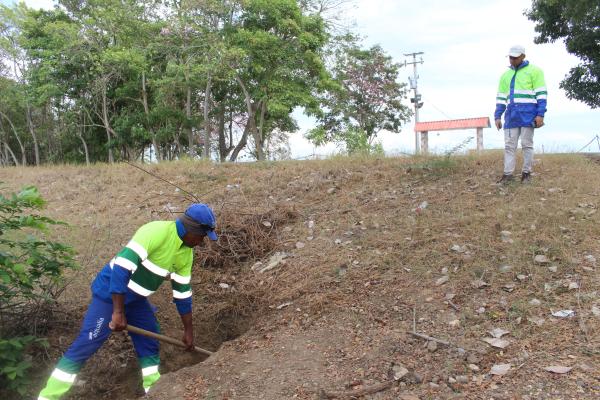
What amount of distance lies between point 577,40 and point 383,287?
1066 cm

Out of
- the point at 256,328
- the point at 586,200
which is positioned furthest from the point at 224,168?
the point at 586,200

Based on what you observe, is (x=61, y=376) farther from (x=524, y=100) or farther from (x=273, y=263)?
(x=524, y=100)

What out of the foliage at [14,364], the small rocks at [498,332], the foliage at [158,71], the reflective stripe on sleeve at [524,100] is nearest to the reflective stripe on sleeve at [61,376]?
the foliage at [14,364]

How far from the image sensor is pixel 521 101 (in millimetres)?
5371

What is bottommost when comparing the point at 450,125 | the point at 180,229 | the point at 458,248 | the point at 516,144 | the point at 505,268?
the point at 505,268

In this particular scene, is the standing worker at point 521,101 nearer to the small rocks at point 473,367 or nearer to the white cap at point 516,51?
the white cap at point 516,51

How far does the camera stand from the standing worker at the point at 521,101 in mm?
5305

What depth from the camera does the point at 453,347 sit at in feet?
11.0

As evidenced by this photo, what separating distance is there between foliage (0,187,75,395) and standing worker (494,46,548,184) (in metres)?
4.82

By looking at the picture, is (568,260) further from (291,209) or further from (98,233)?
(98,233)

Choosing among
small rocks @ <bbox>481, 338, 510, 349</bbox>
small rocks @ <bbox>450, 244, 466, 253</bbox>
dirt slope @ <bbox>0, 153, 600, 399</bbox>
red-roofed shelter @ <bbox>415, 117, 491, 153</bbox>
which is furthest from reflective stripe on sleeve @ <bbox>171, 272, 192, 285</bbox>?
red-roofed shelter @ <bbox>415, 117, 491, 153</bbox>

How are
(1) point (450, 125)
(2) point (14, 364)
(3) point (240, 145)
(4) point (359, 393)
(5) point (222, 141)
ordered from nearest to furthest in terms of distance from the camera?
1. (4) point (359, 393)
2. (2) point (14, 364)
3. (1) point (450, 125)
4. (3) point (240, 145)
5. (5) point (222, 141)

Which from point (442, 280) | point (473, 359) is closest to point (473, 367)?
point (473, 359)

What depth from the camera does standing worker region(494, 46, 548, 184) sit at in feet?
17.4
